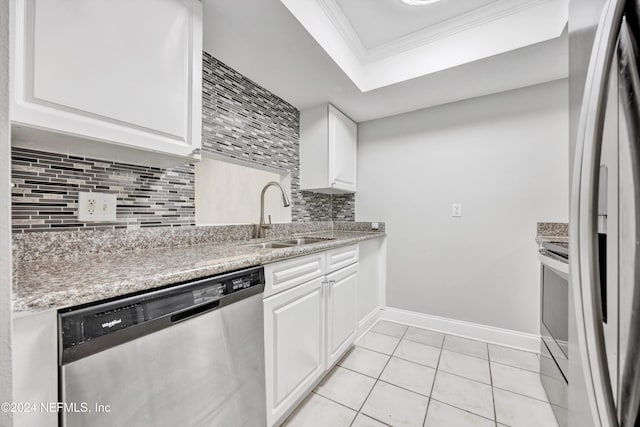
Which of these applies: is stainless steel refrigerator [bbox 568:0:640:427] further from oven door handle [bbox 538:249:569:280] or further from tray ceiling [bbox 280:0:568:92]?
tray ceiling [bbox 280:0:568:92]

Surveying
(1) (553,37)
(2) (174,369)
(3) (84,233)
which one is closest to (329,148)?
(1) (553,37)

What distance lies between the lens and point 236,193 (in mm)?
2463

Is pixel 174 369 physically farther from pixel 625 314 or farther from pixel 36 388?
pixel 625 314

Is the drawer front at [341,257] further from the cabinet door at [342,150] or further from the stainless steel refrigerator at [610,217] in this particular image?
the stainless steel refrigerator at [610,217]

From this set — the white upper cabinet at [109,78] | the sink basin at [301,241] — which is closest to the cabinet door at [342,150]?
the sink basin at [301,241]

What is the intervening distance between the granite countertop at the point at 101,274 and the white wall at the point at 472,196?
173 cm

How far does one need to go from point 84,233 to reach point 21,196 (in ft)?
0.72

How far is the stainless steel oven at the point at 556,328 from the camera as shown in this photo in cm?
113

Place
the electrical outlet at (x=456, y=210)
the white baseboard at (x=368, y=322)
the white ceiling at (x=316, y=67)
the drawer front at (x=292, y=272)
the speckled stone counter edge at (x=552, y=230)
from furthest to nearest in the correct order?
the electrical outlet at (x=456, y=210) → the white baseboard at (x=368, y=322) → the speckled stone counter edge at (x=552, y=230) → the white ceiling at (x=316, y=67) → the drawer front at (x=292, y=272)

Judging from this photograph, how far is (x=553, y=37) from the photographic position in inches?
57.0

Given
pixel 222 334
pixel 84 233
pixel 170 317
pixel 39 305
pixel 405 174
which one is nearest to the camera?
pixel 39 305

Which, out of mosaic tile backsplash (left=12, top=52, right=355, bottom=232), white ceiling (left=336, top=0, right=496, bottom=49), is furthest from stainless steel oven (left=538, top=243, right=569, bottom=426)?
mosaic tile backsplash (left=12, top=52, right=355, bottom=232)

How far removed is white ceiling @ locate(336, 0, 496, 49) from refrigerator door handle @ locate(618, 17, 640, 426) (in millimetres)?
1548

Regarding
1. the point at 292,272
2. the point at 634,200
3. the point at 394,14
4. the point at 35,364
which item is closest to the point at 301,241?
the point at 292,272
